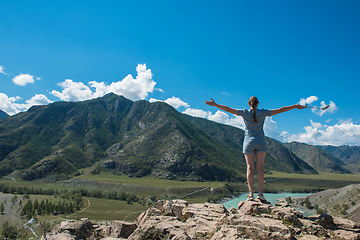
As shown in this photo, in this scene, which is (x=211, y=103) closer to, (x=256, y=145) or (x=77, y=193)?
(x=256, y=145)

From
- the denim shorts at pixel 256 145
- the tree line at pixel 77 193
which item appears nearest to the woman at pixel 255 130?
the denim shorts at pixel 256 145

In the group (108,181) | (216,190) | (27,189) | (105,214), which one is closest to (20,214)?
(105,214)

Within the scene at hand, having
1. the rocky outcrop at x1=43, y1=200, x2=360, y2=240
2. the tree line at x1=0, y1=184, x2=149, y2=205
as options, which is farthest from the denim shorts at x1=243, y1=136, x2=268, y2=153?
the tree line at x1=0, y1=184, x2=149, y2=205

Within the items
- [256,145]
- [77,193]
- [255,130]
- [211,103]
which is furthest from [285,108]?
[77,193]

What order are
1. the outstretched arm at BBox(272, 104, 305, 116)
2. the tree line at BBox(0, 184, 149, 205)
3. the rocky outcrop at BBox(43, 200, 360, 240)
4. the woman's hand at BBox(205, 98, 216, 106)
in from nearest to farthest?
the rocky outcrop at BBox(43, 200, 360, 240) < the outstretched arm at BBox(272, 104, 305, 116) < the woman's hand at BBox(205, 98, 216, 106) < the tree line at BBox(0, 184, 149, 205)

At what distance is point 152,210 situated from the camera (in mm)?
13016

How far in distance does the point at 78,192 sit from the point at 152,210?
181272mm

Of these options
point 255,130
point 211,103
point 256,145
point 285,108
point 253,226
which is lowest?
point 253,226

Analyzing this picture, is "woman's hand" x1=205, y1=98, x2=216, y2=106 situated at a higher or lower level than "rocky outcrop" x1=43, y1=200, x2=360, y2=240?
higher

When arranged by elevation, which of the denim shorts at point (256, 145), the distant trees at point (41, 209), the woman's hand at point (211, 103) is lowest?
the distant trees at point (41, 209)

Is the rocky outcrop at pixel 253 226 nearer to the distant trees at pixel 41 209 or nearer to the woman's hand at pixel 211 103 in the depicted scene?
the woman's hand at pixel 211 103

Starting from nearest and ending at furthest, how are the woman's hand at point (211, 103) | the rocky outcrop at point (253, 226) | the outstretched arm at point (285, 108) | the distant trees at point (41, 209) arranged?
the rocky outcrop at point (253, 226)
the outstretched arm at point (285, 108)
the woman's hand at point (211, 103)
the distant trees at point (41, 209)

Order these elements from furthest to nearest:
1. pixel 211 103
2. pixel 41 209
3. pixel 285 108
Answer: pixel 41 209
pixel 211 103
pixel 285 108

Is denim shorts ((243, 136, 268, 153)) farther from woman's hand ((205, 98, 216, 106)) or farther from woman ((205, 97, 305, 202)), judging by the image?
woman's hand ((205, 98, 216, 106))
